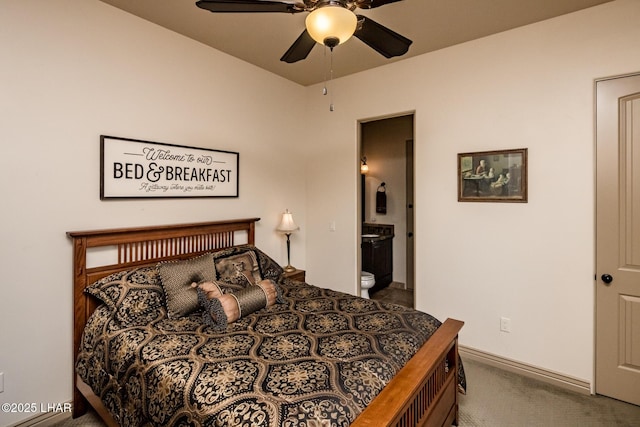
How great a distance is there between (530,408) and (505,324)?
681mm

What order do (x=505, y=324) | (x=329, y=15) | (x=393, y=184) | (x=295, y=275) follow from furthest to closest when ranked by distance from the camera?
(x=393, y=184), (x=295, y=275), (x=505, y=324), (x=329, y=15)

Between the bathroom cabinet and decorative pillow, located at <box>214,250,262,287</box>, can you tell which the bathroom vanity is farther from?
decorative pillow, located at <box>214,250,262,287</box>

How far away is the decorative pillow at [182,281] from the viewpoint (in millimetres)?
2154

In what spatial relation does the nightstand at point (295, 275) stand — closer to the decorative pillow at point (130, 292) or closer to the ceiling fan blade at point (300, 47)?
the decorative pillow at point (130, 292)

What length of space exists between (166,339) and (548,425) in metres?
2.42

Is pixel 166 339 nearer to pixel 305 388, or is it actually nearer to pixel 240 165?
pixel 305 388

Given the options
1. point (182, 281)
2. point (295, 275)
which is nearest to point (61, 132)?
point (182, 281)

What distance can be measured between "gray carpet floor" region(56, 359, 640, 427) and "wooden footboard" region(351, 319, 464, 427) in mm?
308

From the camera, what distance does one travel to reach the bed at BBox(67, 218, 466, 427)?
1.32 metres

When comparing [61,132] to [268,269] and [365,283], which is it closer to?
[268,269]

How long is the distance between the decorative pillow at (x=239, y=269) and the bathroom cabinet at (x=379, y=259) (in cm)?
220

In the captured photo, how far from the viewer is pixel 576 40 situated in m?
2.48

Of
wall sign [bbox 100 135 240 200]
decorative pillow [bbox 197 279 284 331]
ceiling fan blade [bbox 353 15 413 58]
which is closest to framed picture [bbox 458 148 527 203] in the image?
ceiling fan blade [bbox 353 15 413 58]

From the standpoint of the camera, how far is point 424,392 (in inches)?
65.1
